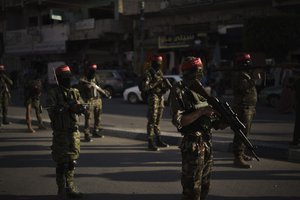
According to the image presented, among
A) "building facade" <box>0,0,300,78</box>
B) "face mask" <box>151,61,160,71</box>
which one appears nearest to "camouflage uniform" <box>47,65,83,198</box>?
"face mask" <box>151,61,160,71</box>

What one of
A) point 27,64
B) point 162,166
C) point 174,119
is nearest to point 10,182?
point 162,166

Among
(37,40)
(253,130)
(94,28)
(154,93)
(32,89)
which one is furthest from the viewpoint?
(37,40)

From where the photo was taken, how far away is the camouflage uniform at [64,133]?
5137mm

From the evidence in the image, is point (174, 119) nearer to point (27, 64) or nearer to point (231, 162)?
point (231, 162)

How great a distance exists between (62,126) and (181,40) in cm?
2035

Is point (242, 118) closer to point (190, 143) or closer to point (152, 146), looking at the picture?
point (152, 146)

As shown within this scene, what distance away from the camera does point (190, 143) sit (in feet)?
12.8

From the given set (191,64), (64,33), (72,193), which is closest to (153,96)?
(72,193)

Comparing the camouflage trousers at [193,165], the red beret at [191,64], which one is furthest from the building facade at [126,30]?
the camouflage trousers at [193,165]

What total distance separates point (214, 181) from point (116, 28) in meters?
24.6

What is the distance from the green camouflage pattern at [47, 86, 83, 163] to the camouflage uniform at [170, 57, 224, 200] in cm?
177

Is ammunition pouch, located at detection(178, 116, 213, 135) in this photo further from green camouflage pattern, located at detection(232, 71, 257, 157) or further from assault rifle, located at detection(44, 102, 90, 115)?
green camouflage pattern, located at detection(232, 71, 257, 157)

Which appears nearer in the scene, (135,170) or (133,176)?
(133,176)

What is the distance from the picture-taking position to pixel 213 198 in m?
5.25
